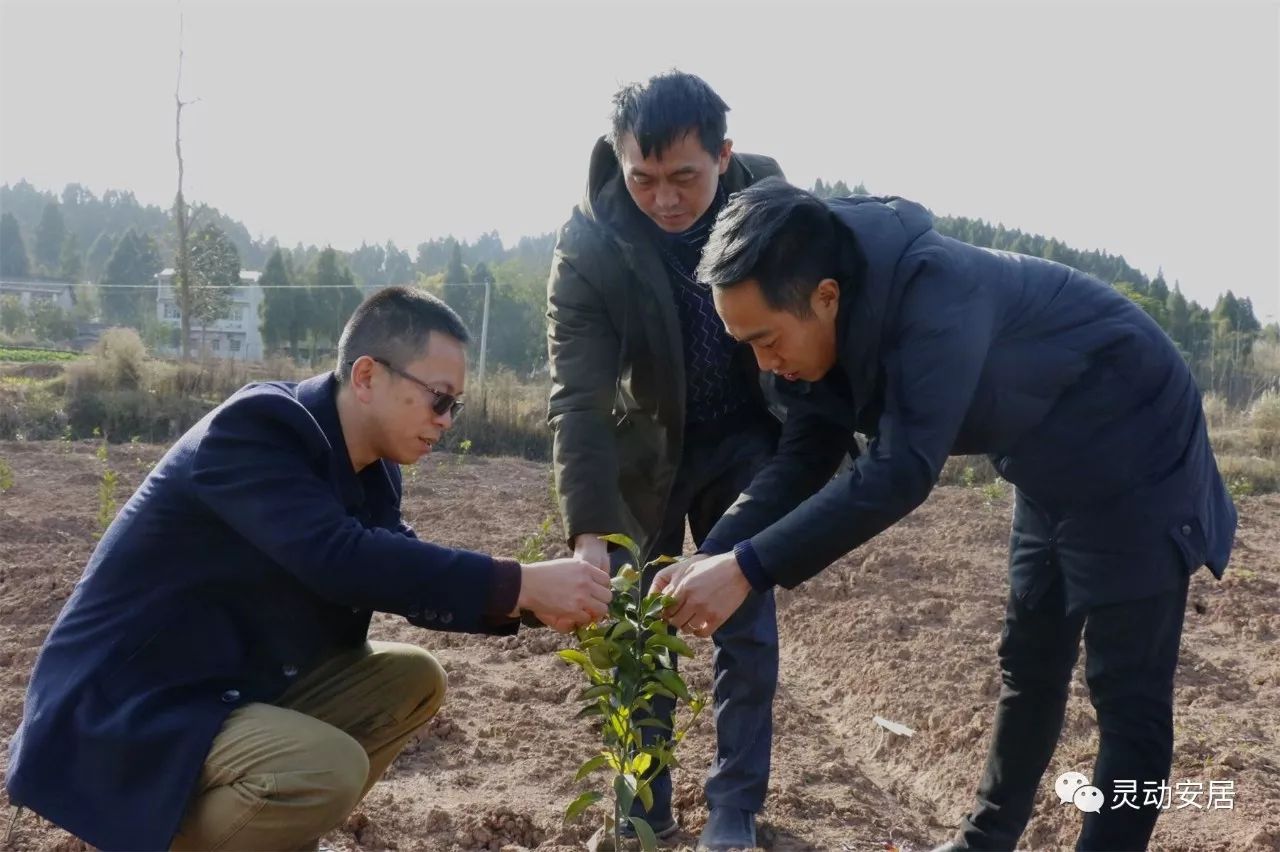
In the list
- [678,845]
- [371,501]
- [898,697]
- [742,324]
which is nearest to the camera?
[742,324]

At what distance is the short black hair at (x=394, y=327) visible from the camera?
2799mm

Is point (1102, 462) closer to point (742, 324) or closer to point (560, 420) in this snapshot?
point (742, 324)

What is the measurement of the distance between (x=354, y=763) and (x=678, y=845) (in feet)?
4.13

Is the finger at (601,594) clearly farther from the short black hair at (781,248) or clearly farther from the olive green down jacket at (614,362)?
the short black hair at (781,248)

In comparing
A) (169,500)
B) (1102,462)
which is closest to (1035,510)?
(1102,462)

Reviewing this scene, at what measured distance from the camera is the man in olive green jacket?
3.42m

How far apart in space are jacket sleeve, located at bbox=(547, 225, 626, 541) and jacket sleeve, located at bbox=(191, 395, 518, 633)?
2.47 feet

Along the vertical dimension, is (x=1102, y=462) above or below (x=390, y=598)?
above

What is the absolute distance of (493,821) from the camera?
356cm

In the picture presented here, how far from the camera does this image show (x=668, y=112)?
317 cm

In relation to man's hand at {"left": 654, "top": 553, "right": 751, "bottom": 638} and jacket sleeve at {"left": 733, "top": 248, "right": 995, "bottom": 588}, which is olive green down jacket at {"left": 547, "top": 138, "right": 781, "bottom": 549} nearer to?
man's hand at {"left": 654, "top": 553, "right": 751, "bottom": 638}

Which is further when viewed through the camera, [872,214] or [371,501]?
[371,501]

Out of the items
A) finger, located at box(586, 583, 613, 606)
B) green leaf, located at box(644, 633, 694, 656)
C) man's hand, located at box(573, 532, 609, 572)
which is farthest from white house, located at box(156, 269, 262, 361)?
green leaf, located at box(644, 633, 694, 656)

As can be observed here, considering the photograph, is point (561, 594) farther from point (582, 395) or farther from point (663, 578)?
point (582, 395)
